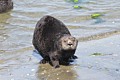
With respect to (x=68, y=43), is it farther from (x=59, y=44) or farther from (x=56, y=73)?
(x=56, y=73)

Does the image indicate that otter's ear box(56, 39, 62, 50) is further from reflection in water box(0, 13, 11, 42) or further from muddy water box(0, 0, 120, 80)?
reflection in water box(0, 13, 11, 42)

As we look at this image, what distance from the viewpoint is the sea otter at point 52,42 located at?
20.1 feet

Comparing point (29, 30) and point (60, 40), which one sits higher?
point (60, 40)

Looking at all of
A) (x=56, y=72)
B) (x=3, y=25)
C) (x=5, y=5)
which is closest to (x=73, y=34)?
(x=3, y=25)

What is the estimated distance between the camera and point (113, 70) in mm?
5984

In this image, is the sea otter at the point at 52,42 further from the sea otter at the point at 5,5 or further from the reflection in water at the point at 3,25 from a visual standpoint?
the sea otter at the point at 5,5

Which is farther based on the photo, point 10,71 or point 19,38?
point 19,38

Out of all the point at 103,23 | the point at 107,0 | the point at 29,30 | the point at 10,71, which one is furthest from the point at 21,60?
the point at 107,0

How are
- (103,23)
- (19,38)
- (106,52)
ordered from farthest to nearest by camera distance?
(103,23) < (19,38) < (106,52)

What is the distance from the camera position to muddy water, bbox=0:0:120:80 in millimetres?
6031

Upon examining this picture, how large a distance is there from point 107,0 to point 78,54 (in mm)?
4587

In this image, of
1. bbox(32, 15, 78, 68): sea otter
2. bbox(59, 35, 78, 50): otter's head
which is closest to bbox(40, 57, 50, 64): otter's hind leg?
bbox(32, 15, 78, 68): sea otter

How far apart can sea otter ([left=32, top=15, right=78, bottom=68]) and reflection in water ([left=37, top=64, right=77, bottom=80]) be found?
4.1 inches

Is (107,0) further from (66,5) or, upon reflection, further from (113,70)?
(113,70)
